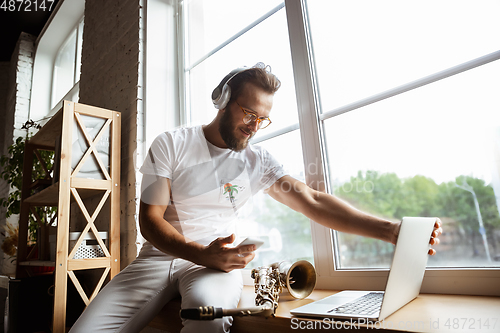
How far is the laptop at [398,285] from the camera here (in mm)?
841

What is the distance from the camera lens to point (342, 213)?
1.30 metres

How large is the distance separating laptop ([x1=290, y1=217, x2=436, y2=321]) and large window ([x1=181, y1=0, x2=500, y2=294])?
0.25m

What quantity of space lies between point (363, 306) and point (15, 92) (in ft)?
18.2

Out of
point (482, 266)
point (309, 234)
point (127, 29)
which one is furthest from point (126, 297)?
point (127, 29)

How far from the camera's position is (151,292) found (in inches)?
52.7

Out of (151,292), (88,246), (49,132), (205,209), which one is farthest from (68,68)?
(151,292)

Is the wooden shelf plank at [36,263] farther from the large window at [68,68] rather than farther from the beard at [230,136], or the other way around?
the large window at [68,68]

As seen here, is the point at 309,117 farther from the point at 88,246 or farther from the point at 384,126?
the point at 88,246

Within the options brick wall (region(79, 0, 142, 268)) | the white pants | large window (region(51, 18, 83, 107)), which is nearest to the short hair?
the white pants

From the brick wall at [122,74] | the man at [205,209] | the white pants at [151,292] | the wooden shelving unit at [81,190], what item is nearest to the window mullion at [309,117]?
the man at [205,209]

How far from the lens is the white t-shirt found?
1.42m

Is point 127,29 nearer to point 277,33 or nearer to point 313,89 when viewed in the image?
point 277,33

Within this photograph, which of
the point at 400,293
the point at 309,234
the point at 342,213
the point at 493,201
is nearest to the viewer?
the point at 400,293

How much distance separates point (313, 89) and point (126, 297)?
123 cm
